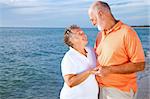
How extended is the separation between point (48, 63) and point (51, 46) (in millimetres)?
479

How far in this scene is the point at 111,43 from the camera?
4.94 feet

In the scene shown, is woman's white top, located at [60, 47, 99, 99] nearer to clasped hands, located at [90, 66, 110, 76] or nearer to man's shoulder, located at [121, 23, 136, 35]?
clasped hands, located at [90, 66, 110, 76]

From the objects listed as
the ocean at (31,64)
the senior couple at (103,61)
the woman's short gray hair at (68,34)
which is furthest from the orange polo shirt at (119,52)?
the ocean at (31,64)

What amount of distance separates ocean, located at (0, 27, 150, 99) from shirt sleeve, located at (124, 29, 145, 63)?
3.20 metres

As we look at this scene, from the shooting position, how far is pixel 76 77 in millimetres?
Answer: 1509

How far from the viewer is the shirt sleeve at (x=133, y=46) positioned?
144cm

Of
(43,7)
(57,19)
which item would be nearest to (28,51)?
(43,7)

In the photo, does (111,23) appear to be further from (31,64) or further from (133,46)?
(31,64)

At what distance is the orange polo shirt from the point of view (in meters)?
1.46

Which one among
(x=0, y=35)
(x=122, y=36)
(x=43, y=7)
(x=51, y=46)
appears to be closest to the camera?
(x=122, y=36)

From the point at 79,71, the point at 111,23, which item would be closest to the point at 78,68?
the point at 79,71

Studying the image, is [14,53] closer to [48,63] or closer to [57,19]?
[48,63]

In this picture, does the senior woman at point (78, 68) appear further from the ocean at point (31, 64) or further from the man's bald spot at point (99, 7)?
the ocean at point (31, 64)

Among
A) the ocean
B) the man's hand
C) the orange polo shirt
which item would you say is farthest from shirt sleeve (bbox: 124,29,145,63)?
the ocean
